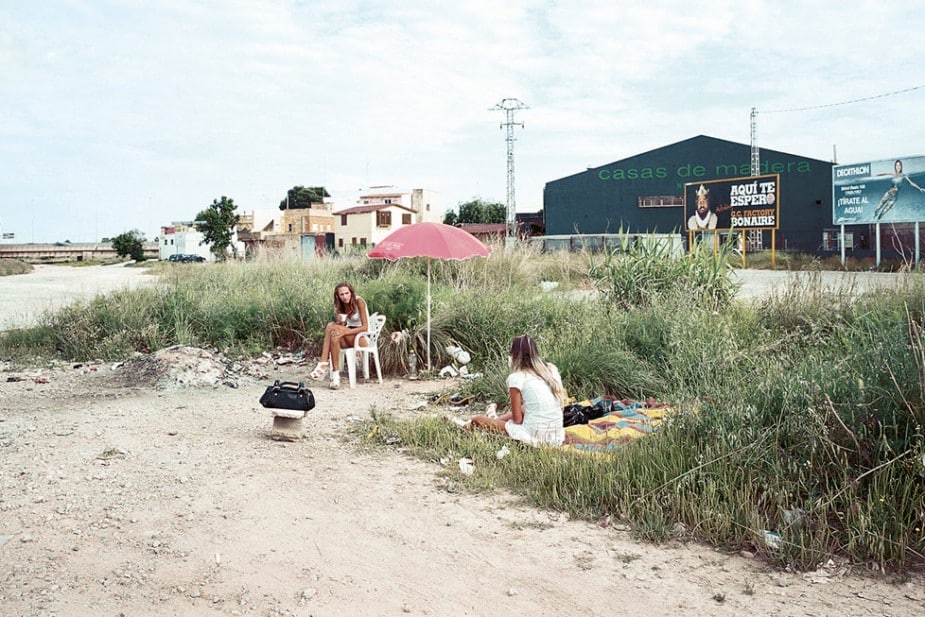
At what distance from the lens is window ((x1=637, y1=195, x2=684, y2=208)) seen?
154 ft

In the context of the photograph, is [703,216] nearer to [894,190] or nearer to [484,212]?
[894,190]

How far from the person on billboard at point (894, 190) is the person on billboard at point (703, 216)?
266 inches

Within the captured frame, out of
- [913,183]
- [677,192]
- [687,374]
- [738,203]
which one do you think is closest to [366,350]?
[687,374]

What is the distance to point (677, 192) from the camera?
4694 centimetres

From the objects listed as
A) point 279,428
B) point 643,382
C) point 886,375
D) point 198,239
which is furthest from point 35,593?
point 198,239

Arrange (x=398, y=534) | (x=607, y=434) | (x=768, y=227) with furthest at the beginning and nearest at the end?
(x=768, y=227)
(x=607, y=434)
(x=398, y=534)

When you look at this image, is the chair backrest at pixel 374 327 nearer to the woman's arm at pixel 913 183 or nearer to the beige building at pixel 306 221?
the woman's arm at pixel 913 183

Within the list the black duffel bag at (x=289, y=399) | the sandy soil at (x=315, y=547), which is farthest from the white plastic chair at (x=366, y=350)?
the black duffel bag at (x=289, y=399)

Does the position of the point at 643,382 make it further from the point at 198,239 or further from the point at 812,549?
the point at 198,239

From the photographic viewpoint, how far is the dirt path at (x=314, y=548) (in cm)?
370

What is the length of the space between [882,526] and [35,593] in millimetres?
4201

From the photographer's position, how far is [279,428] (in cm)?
679

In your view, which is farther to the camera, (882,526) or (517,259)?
(517,259)

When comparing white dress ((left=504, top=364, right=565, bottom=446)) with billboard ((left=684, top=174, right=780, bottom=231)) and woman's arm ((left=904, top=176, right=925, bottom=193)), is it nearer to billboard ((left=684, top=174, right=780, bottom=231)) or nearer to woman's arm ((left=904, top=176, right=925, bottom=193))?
billboard ((left=684, top=174, right=780, bottom=231))
